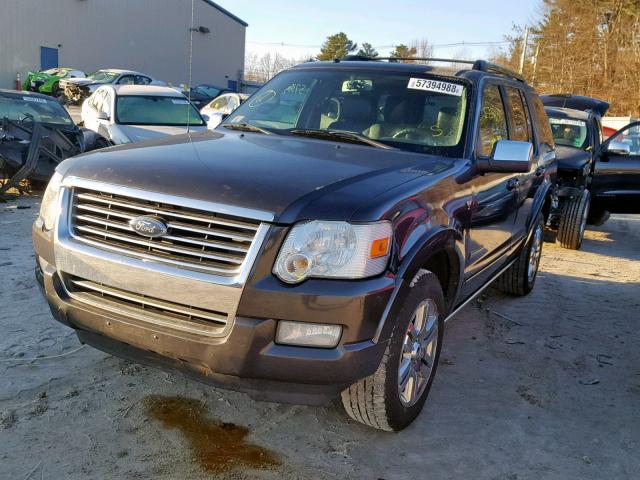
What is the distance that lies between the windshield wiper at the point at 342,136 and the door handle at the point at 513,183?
113 centimetres

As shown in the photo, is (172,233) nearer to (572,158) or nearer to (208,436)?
(208,436)

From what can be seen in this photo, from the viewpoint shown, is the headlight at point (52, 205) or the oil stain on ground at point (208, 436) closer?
the oil stain on ground at point (208, 436)

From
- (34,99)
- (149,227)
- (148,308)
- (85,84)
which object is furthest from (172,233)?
(85,84)

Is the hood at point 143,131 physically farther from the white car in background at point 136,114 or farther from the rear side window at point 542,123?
the rear side window at point 542,123

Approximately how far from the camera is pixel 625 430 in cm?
335

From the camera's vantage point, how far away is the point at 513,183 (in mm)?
4375

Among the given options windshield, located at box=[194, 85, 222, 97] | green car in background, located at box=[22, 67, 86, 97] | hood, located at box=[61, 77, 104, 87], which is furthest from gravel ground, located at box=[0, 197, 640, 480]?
windshield, located at box=[194, 85, 222, 97]

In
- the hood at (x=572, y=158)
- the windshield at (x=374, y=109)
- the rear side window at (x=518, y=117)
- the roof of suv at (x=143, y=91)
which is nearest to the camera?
the windshield at (x=374, y=109)

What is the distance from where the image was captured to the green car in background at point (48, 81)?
946 inches

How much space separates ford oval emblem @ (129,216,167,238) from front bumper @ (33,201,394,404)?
0.14 meters

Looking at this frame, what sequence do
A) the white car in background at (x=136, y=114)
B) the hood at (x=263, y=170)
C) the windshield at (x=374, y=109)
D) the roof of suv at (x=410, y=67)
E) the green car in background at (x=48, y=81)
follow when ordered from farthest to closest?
the green car in background at (x=48, y=81)
the white car in background at (x=136, y=114)
the roof of suv at (x=410, y=67)
the windshield at (x=374, y=109)
the hood at (x=263, y=170)

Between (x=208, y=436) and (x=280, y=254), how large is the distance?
114cm

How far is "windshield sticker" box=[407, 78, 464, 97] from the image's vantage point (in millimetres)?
3867

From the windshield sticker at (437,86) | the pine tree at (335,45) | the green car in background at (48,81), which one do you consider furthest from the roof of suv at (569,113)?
the pine tree at (335,45)
